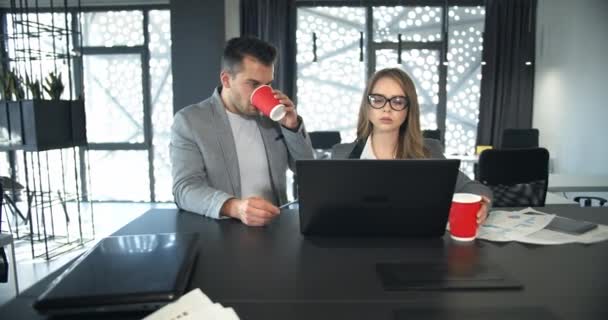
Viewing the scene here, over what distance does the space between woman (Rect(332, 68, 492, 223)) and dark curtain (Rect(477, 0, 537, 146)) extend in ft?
13.1

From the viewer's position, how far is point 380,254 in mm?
964

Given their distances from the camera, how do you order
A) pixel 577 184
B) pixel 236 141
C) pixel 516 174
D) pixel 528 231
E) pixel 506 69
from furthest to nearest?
1. pixel 506 69
2. pixel 577 184
3. pixel 516 174
4. pixel 236 141
5. pixel 528 231

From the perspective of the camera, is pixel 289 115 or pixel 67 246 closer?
pixel 289 115

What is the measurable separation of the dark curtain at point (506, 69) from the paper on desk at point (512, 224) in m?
4.36

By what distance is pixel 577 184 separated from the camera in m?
2.86

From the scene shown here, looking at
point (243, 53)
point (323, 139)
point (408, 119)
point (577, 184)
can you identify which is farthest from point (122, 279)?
point (323, 139)

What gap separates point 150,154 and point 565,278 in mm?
5531

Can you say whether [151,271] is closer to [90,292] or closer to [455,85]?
[90,292]

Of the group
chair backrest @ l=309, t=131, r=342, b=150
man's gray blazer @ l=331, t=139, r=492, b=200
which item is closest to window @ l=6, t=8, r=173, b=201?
chair backrest @ l=309, t=131, r=342, b=150

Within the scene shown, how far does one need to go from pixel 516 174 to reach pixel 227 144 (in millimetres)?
1732

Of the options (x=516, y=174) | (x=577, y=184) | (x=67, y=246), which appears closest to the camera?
(x=516, y=174)

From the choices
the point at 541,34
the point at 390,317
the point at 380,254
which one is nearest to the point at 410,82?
the point at 380,254

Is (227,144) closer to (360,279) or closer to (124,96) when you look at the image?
(360,279)

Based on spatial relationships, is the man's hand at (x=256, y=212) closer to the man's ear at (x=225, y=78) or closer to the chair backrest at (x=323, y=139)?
the man's ear at (x=225, y=78)
